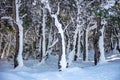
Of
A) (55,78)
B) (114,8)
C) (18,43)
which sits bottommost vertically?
(55,78)

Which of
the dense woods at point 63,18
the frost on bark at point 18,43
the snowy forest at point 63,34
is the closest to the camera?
the snowy forest at point 63,34

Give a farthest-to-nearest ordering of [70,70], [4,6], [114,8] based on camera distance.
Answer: [4,6]
[114,8]
[70,70]

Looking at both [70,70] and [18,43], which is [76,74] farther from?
[18,43]

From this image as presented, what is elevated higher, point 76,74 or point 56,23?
point 56,23

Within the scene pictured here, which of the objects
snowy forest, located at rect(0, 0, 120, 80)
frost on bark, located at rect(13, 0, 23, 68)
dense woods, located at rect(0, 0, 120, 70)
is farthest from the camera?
frost on bark, located at rect(13, 0, 23, 68)

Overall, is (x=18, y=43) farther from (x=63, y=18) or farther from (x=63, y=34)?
(x=63, y=18)

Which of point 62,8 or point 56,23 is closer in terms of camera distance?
point 56,23

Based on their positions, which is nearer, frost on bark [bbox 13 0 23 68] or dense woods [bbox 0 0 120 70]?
dense woods [bbox 0 0 120 70]

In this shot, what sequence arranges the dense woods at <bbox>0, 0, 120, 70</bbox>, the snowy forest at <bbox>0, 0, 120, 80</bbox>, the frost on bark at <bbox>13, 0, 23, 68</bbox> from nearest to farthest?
the snowy forest at <bbox>0, 0, 120, 80</bbox>, the dense woods at <bbox>0, 0, 120, 70</bbox>, the frost on bark at <bbox>13, 0, 23, 68</bbox>

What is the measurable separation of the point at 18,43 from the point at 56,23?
5533 millimetres

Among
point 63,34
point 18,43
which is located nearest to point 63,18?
point 18,43

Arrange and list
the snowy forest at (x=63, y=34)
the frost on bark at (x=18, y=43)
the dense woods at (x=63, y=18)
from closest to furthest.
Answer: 1. the snowy forest at (x=63, y=34)
2. the dense woods at (x=63, y=18)
3. the frost on bark at (x=18, y=43)

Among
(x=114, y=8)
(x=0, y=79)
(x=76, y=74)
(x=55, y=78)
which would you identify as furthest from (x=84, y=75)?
(x=114, y=8)

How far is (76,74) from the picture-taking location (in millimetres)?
19516
